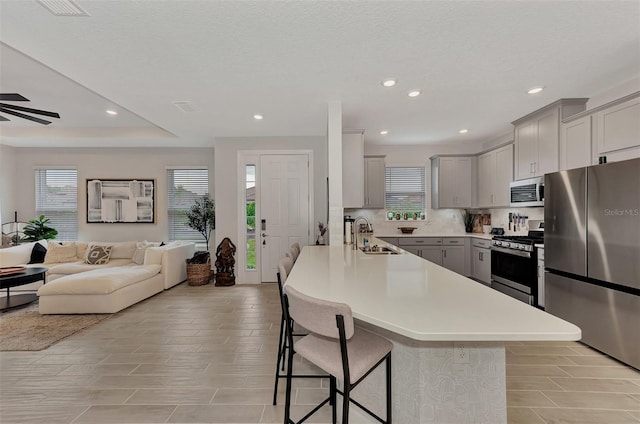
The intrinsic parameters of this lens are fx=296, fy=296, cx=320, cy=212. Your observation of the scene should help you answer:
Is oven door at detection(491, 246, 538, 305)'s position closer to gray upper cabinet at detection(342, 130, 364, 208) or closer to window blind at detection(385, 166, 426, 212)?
window blind at detection(385, 166, 426, 212)

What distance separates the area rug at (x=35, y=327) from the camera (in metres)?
2.97

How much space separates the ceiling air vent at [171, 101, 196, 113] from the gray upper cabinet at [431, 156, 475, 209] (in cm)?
435

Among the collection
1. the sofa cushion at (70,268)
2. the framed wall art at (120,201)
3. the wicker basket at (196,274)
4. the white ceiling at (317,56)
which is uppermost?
the white ceiling at (317,56)

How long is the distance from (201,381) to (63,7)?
2.73 metres

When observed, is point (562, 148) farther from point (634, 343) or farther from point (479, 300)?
point (479, 300)

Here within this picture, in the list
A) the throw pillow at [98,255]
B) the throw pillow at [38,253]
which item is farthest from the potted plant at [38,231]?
the throw pillow at [98,255]

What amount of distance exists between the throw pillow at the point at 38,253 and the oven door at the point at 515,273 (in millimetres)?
7487

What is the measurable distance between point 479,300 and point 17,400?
3132 mm

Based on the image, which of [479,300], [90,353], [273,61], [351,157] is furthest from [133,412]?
[351,157]

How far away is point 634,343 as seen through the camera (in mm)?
2383

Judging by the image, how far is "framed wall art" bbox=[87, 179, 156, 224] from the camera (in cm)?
602

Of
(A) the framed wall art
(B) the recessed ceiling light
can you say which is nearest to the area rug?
(A) the framed wall art

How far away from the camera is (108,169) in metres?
6.07

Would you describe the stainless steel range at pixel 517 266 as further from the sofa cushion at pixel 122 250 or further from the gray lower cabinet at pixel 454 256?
the sofa cushion at pixel 122 250
